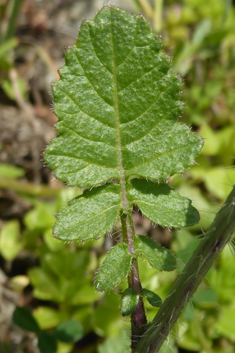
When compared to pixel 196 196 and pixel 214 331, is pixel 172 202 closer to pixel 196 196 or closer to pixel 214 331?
pixel 214 331

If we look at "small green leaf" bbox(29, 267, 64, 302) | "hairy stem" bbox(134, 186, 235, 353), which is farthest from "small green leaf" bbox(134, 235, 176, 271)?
"small green leaf" bbox(29, 267, 64, 302)

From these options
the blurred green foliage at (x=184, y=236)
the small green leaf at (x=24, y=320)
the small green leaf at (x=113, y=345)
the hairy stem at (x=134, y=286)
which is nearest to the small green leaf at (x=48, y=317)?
the blurred green foliage at (x=184, y=236)

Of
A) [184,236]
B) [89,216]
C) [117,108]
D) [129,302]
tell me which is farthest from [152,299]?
[184,236]

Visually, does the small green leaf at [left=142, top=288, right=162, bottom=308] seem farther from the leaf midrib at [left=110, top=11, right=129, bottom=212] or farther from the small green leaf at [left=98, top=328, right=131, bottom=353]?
the small green leaf at [left=98, top=328, right=131, bottom=353]

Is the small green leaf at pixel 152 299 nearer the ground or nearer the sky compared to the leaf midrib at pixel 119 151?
nearer the ground

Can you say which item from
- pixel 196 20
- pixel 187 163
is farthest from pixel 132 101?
pixel 196 20

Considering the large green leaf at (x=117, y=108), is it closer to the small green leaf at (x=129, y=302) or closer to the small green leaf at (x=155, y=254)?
the small green leaf at (x=155, y=254)
